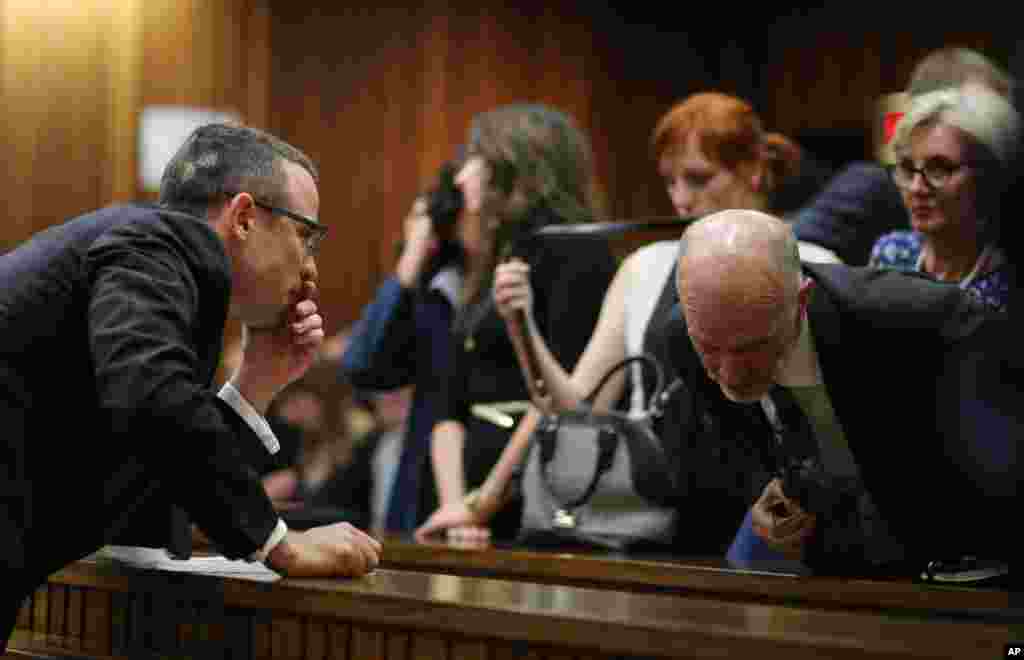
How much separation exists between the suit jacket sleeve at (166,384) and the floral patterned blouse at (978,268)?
3.82 ft

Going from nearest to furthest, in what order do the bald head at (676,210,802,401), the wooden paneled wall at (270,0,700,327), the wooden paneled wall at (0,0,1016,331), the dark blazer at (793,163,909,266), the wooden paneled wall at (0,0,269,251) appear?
1. the bald head at (676,210,802,401)
2. the dark blazer at (793,163,909,266)
3. the wooden paneled wall at (0,0,269,251)
4. the wooden paneled wall at (0,0,1016,331)
5. the wooden paneled wall at (270,0,700,327)

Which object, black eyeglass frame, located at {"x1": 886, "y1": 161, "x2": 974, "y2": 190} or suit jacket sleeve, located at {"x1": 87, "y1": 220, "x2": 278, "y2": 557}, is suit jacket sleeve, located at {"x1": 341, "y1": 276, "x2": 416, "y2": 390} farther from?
suit jacket sleeve, located at {"x1": 87, "y1": 220, "x2": 278, "y2": 557}

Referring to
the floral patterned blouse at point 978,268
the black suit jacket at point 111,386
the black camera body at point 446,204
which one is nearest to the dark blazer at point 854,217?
the floral patterned blouse at point 978,268

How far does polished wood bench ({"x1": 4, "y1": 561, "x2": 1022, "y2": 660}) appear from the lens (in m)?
1.56

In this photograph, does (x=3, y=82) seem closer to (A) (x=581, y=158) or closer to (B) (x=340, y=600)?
(A) (x=581, y=158)

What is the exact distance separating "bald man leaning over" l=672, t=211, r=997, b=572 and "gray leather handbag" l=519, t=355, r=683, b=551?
69cm

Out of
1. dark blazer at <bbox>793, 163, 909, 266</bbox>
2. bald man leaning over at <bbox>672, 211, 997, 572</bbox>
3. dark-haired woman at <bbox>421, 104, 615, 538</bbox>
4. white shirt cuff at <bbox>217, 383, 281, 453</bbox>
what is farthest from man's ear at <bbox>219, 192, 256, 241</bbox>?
dark blazer at <bbox>793, 163, 909, 266</bbox>

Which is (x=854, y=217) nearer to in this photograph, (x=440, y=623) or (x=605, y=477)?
(x=605, y=477)

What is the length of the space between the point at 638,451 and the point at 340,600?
4.56 ft

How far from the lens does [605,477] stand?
3273mm

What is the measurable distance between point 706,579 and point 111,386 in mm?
965

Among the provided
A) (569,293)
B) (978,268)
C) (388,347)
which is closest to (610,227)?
(569,293)

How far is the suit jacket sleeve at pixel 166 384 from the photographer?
6.34ft

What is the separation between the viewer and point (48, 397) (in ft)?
7.00
